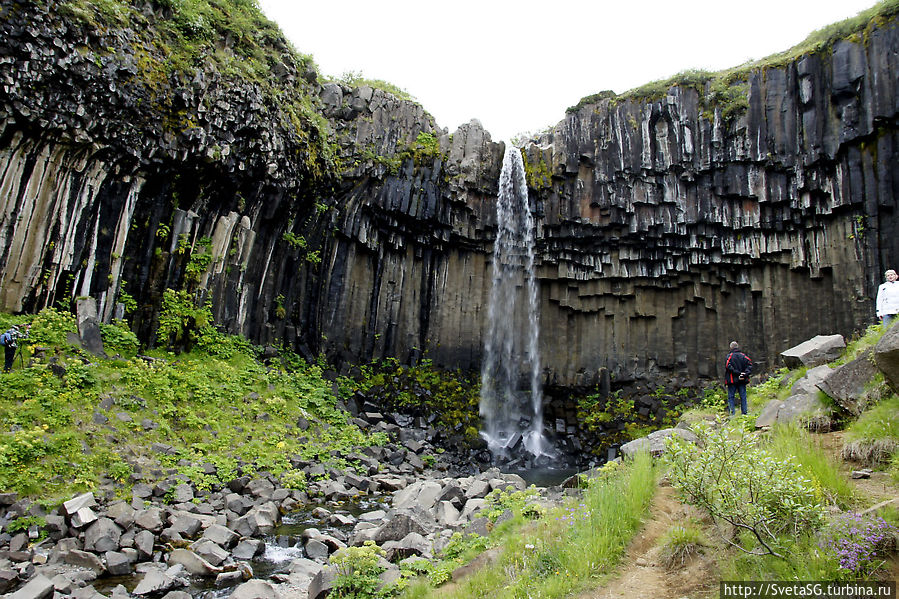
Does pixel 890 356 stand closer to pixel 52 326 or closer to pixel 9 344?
pixel 9 344

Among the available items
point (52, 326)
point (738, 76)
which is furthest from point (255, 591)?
point (738, 76)

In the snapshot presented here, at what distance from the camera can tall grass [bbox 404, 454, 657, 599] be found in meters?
4.43

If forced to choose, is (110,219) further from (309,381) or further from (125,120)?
(309,381)

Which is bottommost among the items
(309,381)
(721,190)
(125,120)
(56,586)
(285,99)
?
(56,586)

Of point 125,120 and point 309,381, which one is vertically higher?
point 125,120

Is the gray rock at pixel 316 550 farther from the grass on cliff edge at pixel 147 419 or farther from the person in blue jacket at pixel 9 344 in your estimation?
the person in blue jacket at pixel 9 344

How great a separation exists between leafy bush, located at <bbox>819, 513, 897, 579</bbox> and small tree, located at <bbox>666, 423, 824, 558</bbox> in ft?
0.57

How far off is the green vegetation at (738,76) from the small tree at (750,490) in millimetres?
18425

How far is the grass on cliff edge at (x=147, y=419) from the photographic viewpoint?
8.83 meters

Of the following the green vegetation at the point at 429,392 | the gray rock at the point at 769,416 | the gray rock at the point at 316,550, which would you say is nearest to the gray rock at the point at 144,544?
the gray rock at the point at 316,550

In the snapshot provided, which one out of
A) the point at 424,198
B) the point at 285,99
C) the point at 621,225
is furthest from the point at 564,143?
the point at 285,99

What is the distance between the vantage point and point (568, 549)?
474 cm

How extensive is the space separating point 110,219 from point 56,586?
10285 millimetres

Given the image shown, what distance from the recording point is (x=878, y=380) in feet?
18.5
